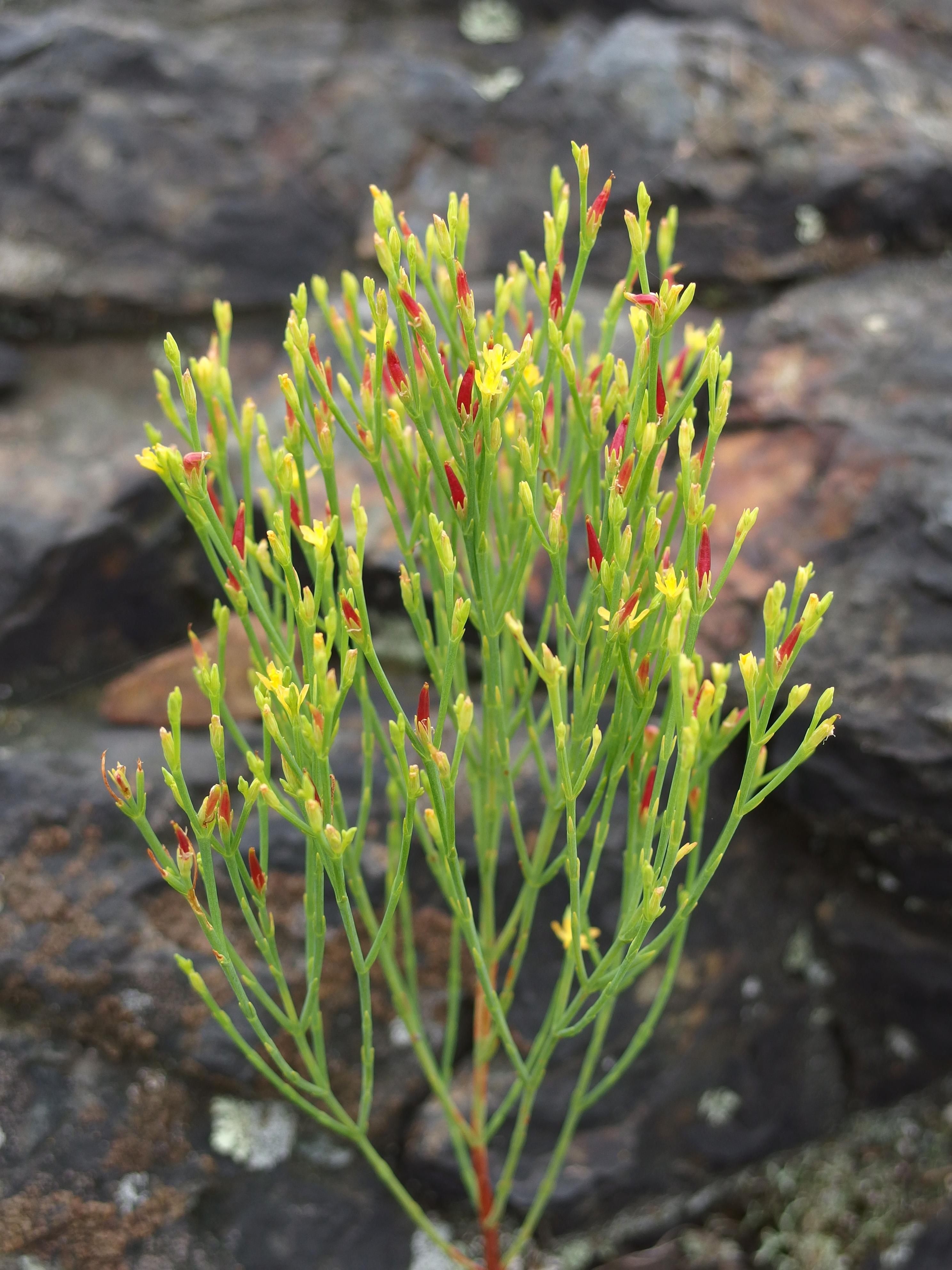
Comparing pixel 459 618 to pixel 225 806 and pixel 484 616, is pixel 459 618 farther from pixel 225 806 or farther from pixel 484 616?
pixel 225 806

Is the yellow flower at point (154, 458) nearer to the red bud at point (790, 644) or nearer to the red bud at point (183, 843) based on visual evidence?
the red bud at point (183, 843)

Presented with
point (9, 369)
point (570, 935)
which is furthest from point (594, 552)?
point (9, 369)

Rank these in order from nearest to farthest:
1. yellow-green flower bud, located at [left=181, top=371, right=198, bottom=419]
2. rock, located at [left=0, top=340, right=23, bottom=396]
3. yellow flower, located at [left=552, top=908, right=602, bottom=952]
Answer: yellow-green flower bud, located at [left=181, top=371, right=198, bottom=419]
yellow flower, located at [left=552, top=908, right=602, bottom=952]
rock, located at [left=0, top=340, right=23, bottom=396]

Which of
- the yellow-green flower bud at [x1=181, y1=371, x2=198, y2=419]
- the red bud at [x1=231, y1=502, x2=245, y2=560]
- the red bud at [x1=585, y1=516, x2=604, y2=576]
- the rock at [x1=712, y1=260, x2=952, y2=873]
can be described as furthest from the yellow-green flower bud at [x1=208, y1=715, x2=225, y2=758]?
the rock at [x1=712, y1=260, x2=952, y2=873]

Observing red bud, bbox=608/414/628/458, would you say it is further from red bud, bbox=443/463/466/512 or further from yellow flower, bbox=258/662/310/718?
yellow flower, bbox=258/662/310/718

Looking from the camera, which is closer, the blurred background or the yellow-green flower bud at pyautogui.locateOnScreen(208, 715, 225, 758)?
the yellow-green flower bud at pyautogui.locateOnScreen(208, 715, 225, 758)

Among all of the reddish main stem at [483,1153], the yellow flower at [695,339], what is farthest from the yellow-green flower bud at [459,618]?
the reddish main stem at [483,1153]

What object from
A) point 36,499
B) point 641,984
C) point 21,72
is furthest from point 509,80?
point 641,984
